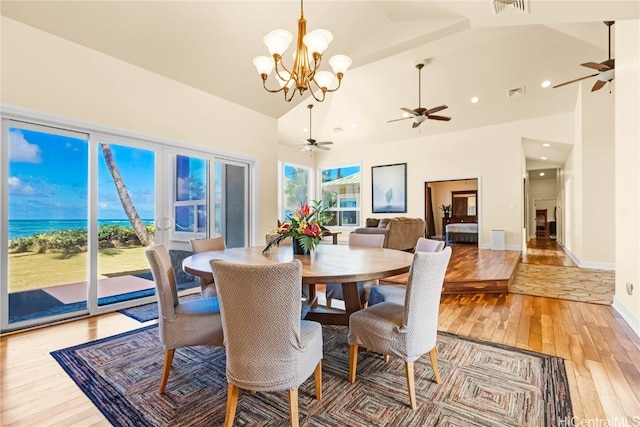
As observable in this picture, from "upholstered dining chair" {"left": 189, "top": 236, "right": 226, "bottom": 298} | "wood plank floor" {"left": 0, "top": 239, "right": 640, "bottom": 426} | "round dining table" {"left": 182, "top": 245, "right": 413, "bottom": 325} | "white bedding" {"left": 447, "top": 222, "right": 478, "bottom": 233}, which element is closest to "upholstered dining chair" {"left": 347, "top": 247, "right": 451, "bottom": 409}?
"round dining table" {"left": 182, "top": 245, "right": 413, "bottom": 325}

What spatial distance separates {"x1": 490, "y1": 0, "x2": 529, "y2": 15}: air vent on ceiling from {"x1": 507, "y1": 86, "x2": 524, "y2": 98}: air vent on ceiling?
15.7ft

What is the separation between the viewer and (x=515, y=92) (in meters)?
6.52

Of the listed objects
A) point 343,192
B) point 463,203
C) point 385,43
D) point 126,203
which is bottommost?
point 126,203

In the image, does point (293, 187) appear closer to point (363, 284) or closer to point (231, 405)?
point (363, 284)

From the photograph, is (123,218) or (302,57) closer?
(302,57)

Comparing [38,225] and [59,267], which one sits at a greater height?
[38,225]

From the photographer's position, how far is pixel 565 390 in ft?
6.05

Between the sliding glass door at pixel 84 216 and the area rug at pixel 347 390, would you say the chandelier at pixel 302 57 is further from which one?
the area rug at pixel 347 390

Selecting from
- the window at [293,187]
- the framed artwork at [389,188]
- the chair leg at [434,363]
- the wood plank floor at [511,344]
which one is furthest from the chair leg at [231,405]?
the framed artwork at [389,188]

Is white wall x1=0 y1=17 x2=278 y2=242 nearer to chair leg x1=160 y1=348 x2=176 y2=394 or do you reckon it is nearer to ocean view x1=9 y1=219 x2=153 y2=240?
ocean view x1=9 y1=219 x2=153 y2=240

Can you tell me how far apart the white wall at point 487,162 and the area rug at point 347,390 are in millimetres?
6242

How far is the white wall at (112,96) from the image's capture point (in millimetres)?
2682

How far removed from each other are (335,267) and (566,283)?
14.6ft

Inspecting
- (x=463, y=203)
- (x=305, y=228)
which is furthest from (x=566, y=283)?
(x=463, y=203)
